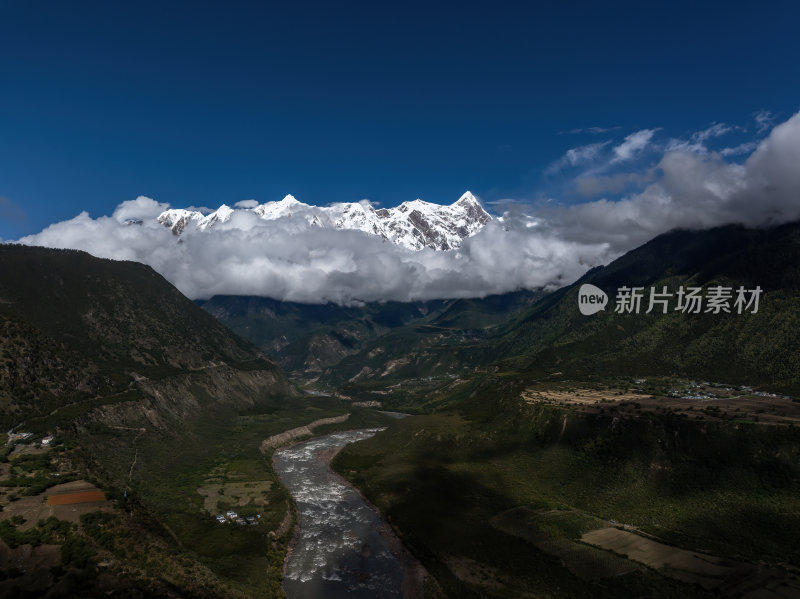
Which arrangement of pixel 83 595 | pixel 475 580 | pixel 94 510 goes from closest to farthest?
pixel 83 595 < pixel 94 510 < pixel 475 580

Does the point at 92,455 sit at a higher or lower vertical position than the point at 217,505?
higher

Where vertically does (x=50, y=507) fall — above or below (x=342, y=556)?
above

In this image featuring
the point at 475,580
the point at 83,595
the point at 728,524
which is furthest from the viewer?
the point at 728,524

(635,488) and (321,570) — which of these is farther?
(635,488)

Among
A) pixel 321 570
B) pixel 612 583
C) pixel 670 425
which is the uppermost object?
pixel 670 425

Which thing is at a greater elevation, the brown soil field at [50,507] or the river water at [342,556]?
the brown soil field at [50,507]

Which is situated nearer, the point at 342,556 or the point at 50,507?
the point at 50,507

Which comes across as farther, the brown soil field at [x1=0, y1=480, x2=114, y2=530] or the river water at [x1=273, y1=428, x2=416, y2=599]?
the river water at [x1=273, y1=428, x2=416, y2=599]

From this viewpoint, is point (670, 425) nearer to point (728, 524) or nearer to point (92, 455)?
point (728, 524)

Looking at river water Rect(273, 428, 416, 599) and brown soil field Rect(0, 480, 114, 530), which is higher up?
brown soil field Rect(0, 480, 114, 530)

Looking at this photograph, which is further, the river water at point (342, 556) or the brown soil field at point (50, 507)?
the river water at point (342, 556)

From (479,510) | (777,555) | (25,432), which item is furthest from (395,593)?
(25,432)
